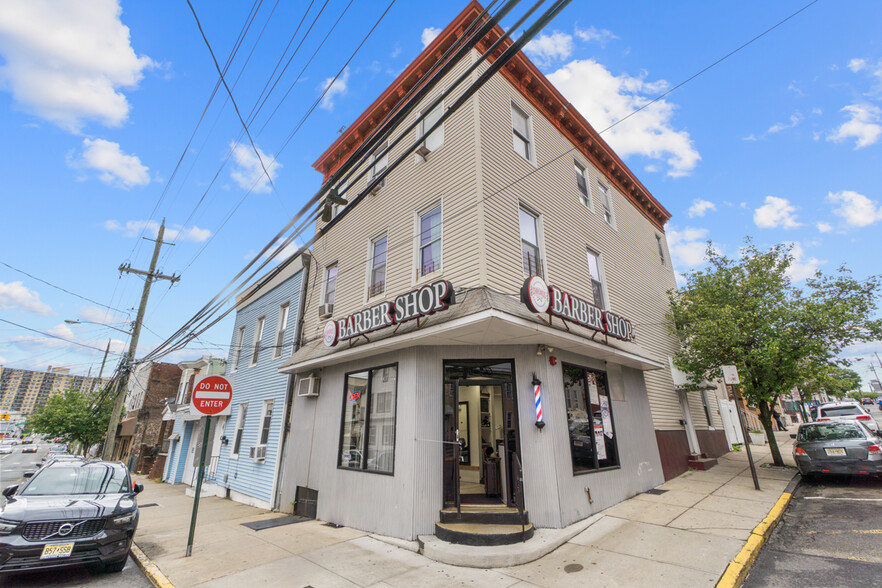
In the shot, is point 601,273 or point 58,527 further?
point 601,273

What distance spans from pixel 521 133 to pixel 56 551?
468 inches

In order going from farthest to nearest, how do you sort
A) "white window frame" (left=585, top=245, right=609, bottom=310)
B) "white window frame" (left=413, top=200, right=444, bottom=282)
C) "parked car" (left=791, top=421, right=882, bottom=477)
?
"white window frame" (left=585, top=245, right=609, bottom=310) < "parked car" (left=791, top=421, right=882, bottom=477) < "white window frame" (left=413, top=200, right=444, bottom=282)

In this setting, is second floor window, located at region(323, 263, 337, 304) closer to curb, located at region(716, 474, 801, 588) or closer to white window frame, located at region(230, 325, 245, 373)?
white window frame, located at region(230, 325, 245, 373)

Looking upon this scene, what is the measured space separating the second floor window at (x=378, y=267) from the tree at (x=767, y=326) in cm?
1040

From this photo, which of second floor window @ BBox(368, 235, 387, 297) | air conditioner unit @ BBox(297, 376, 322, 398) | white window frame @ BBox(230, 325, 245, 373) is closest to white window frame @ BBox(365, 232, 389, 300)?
second floor window @ BBox(368, 235, 387, 297)

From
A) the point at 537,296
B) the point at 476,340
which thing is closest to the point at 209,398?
the point at 476,340

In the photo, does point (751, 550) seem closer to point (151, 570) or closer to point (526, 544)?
point (526, 544)

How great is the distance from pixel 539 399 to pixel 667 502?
427 cm

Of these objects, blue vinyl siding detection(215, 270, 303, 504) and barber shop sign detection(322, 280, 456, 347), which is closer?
barber shop sign detection(322, 280, 456, 347)

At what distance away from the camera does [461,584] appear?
5.12 metres

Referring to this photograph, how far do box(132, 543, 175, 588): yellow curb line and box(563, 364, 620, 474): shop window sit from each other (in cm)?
699

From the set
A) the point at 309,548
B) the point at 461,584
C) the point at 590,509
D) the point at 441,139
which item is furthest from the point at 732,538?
the point at 441,139

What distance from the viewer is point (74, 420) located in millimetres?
30969

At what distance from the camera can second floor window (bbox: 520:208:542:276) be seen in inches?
343
